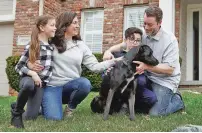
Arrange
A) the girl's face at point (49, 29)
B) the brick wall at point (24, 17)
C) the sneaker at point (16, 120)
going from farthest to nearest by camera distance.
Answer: the brick wall at point (24, 17)
the girl's face at point (49, 29)
the sneaker at point (16, 120)

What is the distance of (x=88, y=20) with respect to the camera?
12969 millimetres

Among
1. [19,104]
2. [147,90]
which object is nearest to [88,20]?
[147,90]

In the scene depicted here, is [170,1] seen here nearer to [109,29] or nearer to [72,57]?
[109,29]

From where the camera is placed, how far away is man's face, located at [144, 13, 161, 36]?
196 inches

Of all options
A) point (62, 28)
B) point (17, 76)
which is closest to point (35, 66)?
point (62, 28)

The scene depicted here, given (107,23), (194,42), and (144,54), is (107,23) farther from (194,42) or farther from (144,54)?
(144,54)

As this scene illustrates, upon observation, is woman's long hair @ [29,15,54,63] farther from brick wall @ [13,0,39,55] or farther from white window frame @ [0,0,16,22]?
white window frame @ [0,0,16,22]

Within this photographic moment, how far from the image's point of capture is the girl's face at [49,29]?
4828 millimetres

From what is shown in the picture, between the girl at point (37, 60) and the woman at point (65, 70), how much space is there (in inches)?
5.2

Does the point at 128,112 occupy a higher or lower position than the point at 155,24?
lower

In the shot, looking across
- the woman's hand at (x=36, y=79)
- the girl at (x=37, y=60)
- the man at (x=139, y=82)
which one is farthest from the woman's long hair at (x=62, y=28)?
the man at (x=139, y=82)

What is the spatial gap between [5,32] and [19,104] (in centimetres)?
903

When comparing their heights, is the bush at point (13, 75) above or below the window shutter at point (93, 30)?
below

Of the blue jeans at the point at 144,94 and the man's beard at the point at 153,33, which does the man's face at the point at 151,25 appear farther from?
the blue jeans at the point at 144,94
